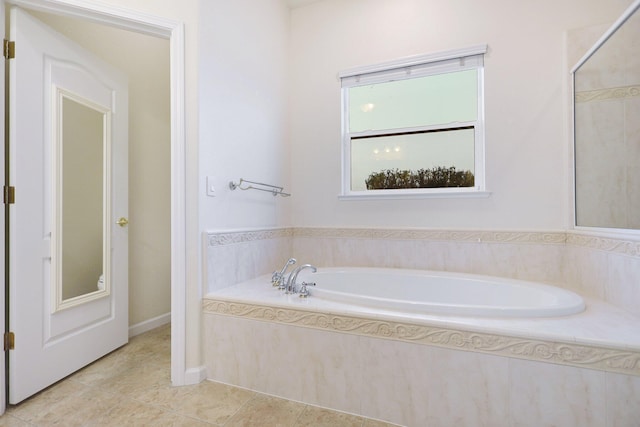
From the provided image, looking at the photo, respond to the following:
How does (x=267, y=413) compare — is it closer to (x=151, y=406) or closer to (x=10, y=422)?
(x=151, y=406)

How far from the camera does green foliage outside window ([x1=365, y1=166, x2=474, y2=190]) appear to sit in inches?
95.7

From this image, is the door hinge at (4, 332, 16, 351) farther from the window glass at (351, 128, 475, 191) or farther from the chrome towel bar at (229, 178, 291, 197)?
the window glass at (351, 128, 475, 191)

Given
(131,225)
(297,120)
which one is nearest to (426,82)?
(297,120)

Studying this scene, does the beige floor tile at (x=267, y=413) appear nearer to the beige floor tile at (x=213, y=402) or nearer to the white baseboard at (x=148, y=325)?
the beige floor tile at (x=213, y=402)

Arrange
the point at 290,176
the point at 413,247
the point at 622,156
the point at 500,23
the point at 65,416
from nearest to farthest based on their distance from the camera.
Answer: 1. the point at 65,416
2. the point at 622,156
3. the point at 500,23
4. the point at 413,247
5. the point at 290,176

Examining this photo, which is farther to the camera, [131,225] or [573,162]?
[131,225]

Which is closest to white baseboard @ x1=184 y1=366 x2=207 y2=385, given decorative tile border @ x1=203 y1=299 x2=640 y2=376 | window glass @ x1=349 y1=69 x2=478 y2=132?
decorative tile border @ x1=203 y1=299 x2=640 y2=376

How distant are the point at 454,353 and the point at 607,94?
5.73 ft

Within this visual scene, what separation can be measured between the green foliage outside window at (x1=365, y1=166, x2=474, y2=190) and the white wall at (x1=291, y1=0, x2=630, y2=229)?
14cm

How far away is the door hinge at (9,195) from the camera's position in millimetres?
1568

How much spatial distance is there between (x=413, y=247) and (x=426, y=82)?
1317mm

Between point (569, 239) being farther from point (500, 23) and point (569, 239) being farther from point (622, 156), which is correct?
A: point (500, 23)

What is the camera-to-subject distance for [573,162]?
2072mm

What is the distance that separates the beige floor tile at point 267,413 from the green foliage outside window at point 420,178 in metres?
1.72
